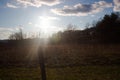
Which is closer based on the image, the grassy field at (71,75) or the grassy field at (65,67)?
the grassy field at (71,75)

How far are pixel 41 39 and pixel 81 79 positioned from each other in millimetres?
7204

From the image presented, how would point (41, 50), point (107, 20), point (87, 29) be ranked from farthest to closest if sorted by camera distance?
1. point (87, 29)
2. point (107, 20)
3. point (41, 50)

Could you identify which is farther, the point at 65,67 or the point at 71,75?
the point at 65,67

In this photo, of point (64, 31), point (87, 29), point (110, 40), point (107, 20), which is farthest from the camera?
point (87, 29)

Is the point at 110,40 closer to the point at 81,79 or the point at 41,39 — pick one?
the point at 81,79

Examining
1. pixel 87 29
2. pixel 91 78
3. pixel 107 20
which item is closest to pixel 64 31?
pixel 87 29

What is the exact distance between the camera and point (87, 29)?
113m

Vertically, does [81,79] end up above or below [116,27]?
below

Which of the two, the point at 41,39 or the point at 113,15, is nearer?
the point at 41,39

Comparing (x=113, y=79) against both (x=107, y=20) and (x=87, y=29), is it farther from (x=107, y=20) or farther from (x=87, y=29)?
(x=87, y=29)

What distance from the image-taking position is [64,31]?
94.7m

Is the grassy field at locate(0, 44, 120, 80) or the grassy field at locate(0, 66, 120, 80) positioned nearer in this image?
the grassy field at locate(0, 66, 120, 80)

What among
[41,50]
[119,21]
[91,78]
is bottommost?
[91,78]

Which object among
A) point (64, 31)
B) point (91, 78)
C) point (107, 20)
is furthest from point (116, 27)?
point (91, 78)
